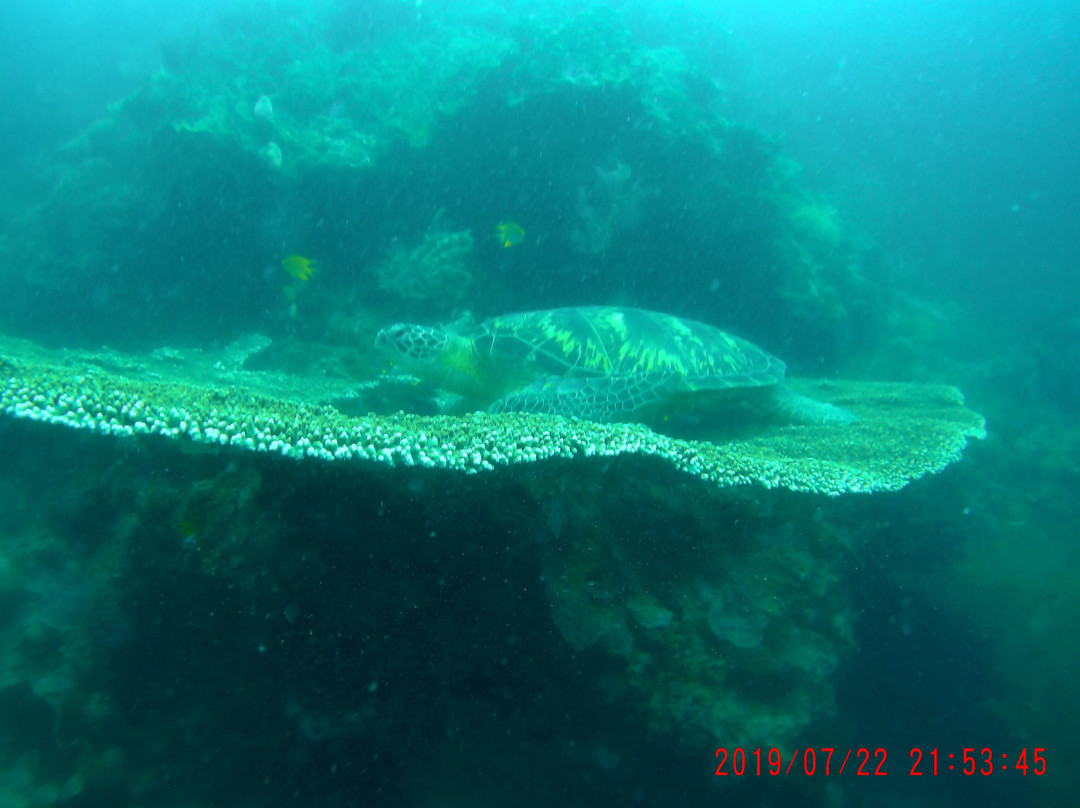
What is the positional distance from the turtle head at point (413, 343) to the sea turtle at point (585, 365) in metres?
0.01

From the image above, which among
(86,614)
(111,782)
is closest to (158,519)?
(86,614)

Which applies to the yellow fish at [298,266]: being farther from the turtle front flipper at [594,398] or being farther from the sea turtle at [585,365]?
the turtle front flipper at [594,398]

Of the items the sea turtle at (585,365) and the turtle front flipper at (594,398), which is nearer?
the turtle front flipper at (594,398)

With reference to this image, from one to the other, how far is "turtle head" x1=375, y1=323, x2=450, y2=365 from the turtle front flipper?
0.95 metres

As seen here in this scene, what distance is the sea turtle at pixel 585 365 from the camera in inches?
191

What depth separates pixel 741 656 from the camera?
3518 mm

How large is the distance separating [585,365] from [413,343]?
187 centimetres

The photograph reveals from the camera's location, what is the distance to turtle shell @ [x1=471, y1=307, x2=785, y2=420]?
189 inches

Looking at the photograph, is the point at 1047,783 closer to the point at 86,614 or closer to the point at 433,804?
the point at 433,804
